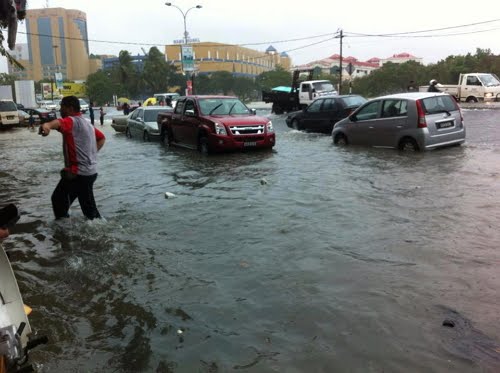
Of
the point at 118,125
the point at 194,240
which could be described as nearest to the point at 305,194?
the point at 194,240

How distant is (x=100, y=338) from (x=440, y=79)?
4801cm

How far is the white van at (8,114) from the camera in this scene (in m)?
30.2

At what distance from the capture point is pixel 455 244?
17.3 ft

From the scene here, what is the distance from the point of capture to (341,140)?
14.1m

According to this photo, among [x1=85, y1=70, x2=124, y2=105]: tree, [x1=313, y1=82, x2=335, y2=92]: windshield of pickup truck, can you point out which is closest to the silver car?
[x1=313, y1=82, x2=335, y2=92]: windshield of pickup truck

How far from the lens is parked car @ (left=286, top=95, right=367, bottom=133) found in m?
16.6

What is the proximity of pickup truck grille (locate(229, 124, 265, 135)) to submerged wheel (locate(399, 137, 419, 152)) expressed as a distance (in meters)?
3.60

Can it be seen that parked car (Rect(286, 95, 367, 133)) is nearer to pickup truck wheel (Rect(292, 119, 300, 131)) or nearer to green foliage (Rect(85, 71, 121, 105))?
pickup truck wheel (Rect(292, 119, 300, 131))

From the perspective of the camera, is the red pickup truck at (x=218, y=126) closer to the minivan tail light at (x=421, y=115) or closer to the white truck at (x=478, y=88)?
the minivan tail light at (x=421, y=115)

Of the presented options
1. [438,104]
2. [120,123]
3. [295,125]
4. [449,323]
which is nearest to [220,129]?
[438,104]

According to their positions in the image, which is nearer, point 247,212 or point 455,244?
point 455,244

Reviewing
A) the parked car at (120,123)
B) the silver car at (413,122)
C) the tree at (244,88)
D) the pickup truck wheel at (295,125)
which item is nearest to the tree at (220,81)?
the tree at (244,88)

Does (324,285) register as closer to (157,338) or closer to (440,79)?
(157,338)

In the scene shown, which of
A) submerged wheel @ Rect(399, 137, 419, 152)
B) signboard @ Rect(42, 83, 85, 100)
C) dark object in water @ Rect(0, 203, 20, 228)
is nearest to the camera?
dark object in water @ Rect(0, 203, 20, 228)
